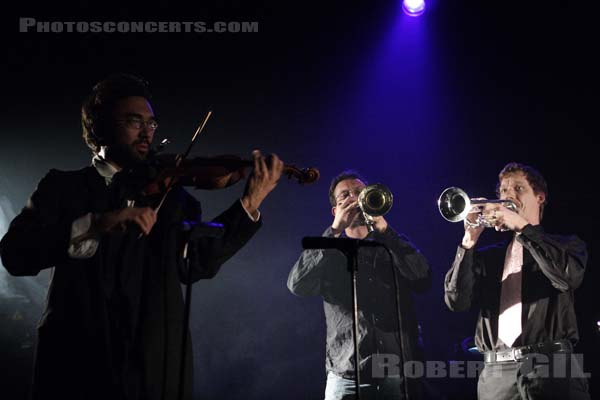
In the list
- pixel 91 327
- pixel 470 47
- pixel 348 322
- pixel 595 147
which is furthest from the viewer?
pixel 470 47

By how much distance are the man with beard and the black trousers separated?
604 mm

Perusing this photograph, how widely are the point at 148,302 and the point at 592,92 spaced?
5232mm

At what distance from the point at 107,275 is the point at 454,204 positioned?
316 cm

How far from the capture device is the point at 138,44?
18.7 feet

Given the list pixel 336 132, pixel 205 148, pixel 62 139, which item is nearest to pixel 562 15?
pixel 336 132

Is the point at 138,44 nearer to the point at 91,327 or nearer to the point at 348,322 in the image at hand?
the point at 348,322

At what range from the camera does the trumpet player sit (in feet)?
12.3

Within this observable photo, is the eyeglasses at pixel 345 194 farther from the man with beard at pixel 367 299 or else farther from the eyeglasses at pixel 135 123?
the eyeglasses at pixel 135 123

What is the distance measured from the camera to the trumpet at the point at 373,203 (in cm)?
463

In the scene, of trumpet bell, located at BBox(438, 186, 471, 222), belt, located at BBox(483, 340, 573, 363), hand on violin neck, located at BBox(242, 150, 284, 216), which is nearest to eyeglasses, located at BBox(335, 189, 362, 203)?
trumpet bell, located at BBox(438, 186, 471, 222)

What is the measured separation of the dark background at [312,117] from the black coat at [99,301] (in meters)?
3.66

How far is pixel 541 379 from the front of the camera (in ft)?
12.0

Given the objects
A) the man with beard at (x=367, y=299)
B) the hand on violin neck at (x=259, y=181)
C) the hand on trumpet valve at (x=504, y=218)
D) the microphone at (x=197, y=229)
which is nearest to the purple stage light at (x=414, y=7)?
the man with beard at (x=367, y=299)

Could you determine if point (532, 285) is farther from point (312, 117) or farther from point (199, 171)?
point (312, 117)
